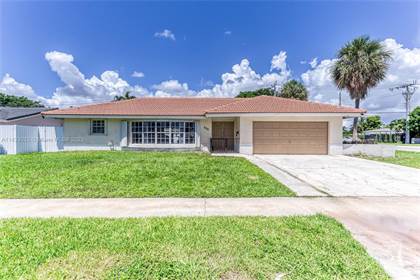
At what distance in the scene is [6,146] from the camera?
548 inches

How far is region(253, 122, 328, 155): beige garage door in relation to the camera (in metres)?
15.3

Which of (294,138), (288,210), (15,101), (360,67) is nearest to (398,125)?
(360,67)

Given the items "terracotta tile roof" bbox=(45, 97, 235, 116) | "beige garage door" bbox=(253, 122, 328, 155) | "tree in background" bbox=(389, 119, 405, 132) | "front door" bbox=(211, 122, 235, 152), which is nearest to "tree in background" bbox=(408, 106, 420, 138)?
"tree in background" bbox=(389, 119, 405, 132)

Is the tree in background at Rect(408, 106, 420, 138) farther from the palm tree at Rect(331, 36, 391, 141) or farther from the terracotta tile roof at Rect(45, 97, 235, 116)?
the terracotta tile roof at Rect(45, 97, 235, 116)

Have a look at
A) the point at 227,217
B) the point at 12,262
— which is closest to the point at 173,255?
the point at 227,217

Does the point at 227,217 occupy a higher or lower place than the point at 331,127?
lower

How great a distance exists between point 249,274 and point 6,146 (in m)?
17.5

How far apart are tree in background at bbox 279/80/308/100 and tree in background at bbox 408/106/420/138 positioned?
22482 mm

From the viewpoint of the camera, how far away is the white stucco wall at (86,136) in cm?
1641

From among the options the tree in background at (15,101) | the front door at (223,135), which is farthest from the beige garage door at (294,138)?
the tree in background at (15,101)

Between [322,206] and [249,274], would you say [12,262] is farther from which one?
[322,206]

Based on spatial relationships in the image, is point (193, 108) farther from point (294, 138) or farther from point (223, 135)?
point (294, 138)

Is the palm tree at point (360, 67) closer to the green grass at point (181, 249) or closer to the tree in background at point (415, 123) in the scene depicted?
the green grass at point (181, 249)

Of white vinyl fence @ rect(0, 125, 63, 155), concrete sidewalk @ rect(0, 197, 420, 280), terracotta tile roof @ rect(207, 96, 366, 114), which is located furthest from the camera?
terracotta tile roof @ rect(207, 96, 366, 114)
